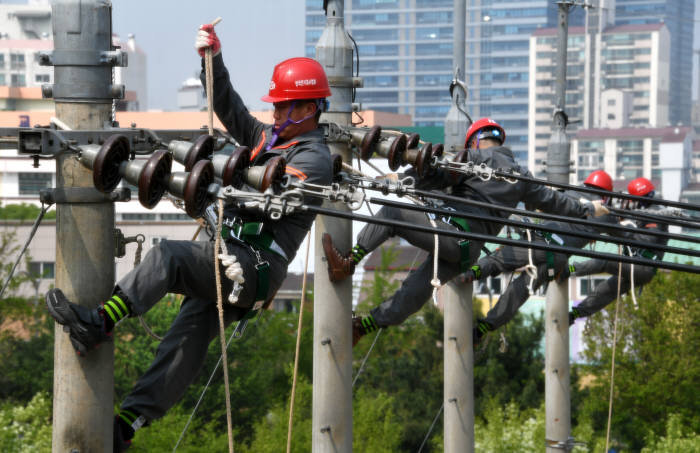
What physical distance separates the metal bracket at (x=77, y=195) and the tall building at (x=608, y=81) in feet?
434

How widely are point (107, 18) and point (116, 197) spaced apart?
0.73 meters

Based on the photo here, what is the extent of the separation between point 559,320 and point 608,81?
130 meters

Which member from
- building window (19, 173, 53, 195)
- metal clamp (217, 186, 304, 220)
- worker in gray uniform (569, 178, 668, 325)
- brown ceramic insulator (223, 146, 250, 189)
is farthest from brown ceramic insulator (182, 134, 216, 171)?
building window (19, 173, 53, 195)

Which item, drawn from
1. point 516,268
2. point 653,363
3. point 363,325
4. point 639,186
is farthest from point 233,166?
point 653,363

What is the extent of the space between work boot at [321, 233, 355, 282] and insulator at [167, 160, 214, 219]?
365 cm

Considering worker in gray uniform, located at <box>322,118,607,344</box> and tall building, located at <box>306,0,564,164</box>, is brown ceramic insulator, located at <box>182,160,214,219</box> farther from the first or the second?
tall building, located at <box>306,0,564,164</box>

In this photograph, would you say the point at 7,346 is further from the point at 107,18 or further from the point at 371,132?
the point at 107,18

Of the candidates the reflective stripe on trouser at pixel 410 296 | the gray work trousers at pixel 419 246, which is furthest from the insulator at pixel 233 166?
the reflective stripe on trouser at pixel 410 296

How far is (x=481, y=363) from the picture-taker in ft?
124

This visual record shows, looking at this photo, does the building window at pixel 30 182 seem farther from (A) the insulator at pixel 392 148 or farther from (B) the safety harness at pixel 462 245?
(A) the insulator at pixel 392 148

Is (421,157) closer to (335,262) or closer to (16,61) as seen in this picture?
(335,262)

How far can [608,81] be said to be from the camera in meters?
141

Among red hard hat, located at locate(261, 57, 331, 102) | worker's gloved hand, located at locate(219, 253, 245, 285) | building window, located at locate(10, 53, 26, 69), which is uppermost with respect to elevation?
building window, located at locate(10, 53, 26, 69)

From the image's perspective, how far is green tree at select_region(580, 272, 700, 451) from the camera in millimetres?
35469
